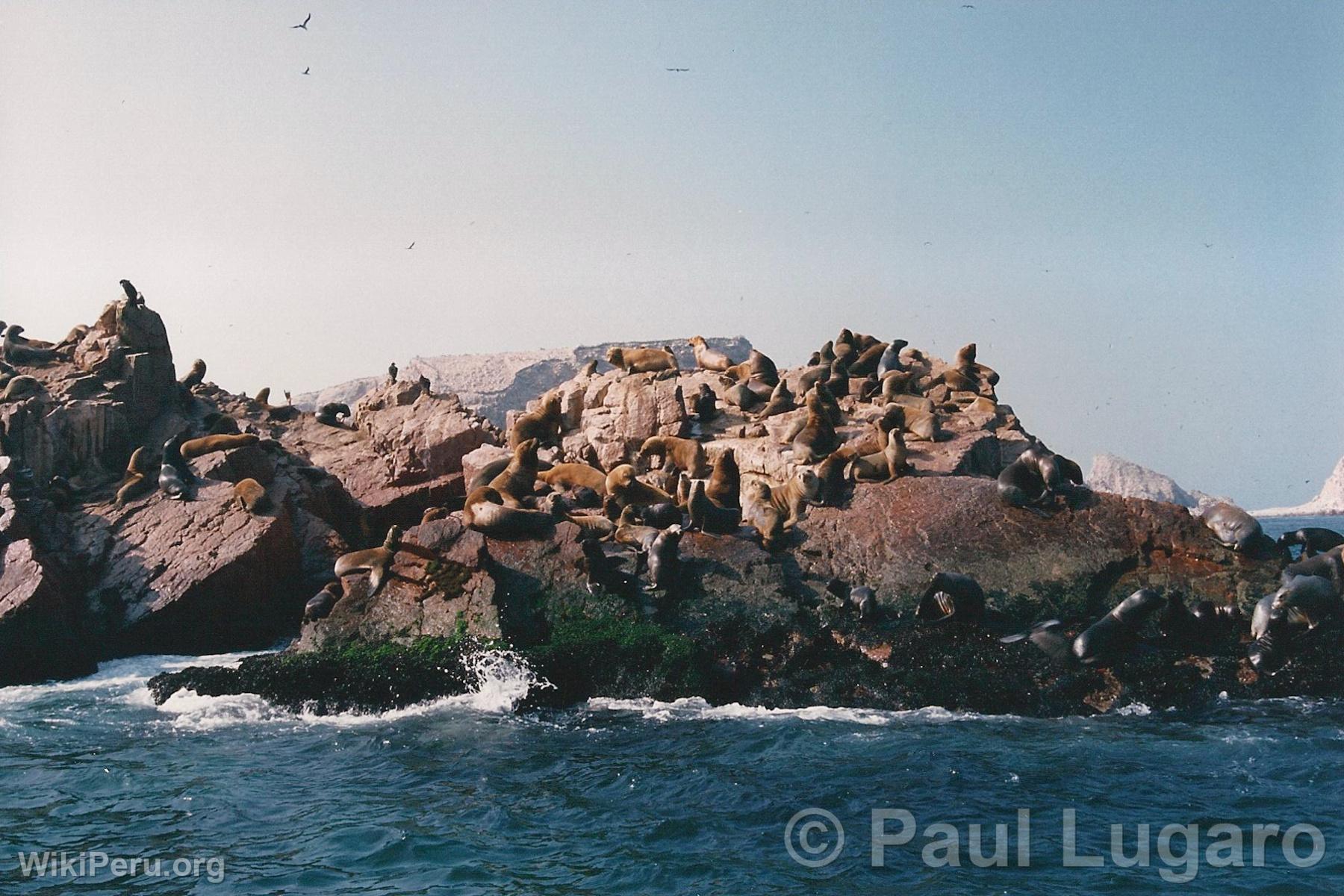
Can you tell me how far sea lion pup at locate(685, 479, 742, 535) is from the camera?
15414 millimetres

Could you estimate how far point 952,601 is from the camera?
45.4 feet

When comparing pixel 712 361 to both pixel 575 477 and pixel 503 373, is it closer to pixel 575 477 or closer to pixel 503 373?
pixel 575 477

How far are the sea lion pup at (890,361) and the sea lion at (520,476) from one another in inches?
281

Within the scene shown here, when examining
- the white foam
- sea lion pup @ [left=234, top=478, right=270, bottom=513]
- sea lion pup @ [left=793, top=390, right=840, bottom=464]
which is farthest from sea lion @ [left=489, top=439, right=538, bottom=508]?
the white foam

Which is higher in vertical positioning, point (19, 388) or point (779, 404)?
point (19, 388)

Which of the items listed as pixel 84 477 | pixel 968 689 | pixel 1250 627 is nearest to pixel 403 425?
pixel 84 477

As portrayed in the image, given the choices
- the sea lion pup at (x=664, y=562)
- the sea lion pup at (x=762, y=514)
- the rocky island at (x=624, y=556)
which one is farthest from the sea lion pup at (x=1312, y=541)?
the sea lion pup at (x=664, y=562)

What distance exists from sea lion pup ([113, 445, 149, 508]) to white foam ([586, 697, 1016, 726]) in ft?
32.9

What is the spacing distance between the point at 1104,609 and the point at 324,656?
9553 mm

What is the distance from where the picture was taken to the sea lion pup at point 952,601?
1382 cm

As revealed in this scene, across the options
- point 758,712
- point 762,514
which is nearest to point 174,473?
point 762,514

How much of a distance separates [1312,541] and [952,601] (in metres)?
5.63

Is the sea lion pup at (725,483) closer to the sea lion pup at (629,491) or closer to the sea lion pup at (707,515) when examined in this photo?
the sea lion pup at (629,491)

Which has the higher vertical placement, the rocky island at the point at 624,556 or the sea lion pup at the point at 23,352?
the sea lion pup at the point at 23,352
